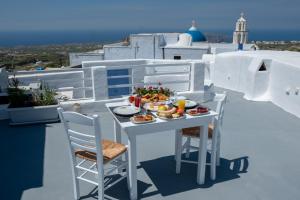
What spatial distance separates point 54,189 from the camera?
2.90 meters

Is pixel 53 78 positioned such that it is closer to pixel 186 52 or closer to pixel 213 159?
pixel 213 159

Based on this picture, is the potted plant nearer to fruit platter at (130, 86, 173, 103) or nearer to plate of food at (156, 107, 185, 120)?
fruit platter at (130, 86, 173, 103)

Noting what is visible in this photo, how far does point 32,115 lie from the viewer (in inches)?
194

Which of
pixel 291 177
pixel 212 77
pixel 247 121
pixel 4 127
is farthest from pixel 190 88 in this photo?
pixel 4 127

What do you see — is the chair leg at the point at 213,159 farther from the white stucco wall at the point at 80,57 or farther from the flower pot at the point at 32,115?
the white stucco wall at the point at 80,57

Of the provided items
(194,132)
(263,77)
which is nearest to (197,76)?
(263,77)

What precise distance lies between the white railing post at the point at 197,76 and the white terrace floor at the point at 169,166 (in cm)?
162

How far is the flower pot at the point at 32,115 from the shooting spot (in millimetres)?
4867

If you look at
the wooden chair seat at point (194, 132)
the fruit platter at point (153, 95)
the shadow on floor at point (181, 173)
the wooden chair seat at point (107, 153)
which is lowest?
the shadow on floor at point (181, 173)

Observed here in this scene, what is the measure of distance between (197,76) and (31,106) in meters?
3.94

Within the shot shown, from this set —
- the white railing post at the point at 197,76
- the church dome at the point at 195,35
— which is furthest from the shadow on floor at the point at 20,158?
the church dome at the point at 195,35

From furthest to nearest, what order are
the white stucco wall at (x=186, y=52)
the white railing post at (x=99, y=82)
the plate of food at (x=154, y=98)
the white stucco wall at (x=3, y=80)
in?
the white stucco wall at (x=186, y=52) → the white stucco wall at (x=3, y=80) → the white railing post at (x=99, y=82) → the plate of food at (x=154, y=98)

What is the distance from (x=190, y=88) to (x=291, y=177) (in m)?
3.63

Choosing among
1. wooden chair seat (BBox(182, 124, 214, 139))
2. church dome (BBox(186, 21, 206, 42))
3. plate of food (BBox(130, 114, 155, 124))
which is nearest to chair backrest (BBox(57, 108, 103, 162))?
plate of food (BBox(130, 114, 155, 124))
